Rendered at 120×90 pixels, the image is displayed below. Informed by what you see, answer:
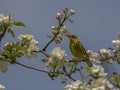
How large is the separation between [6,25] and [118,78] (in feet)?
4.13

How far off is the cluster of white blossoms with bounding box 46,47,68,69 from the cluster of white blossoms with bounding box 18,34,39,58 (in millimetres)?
472

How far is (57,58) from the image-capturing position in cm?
336

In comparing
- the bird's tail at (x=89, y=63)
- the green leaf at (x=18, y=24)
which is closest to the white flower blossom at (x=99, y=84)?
the bird's tail at (x=89, y=63)

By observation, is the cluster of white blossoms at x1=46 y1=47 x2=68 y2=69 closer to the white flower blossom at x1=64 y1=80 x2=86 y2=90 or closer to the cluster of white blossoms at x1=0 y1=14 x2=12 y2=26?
the white flower blossom at x1=64 y1=80 x2=86 y2=90

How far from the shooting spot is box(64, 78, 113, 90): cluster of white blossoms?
2.73m

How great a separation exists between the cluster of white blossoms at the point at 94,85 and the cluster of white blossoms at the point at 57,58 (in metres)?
0.52

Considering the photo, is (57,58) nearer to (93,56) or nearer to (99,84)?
(99,84)

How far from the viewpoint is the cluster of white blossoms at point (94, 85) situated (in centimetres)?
273

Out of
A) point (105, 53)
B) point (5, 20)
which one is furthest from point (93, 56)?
point (5, 20)

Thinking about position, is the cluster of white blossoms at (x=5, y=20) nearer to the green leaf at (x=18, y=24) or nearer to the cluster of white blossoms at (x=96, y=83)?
the green leaf at (x=18, y=24)

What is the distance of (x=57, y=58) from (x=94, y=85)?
67 centimetres

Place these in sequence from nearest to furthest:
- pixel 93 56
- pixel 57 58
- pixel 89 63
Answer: pixel 57 58 → pixel 89 63 → pixel 93 56

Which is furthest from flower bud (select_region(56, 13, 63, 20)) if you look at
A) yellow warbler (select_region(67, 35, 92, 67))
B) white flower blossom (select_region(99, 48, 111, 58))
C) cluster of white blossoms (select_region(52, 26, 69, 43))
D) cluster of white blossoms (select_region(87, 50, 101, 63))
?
white flower blossom (select_region(99, 48, 111, 58))

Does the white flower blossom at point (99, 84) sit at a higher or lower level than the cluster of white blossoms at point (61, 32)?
lower
